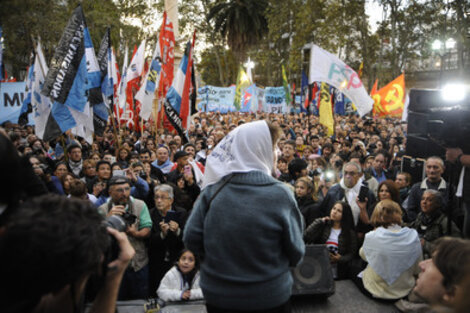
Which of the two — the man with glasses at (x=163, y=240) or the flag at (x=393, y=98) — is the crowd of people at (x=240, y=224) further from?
the flag at (x=393, y=98)

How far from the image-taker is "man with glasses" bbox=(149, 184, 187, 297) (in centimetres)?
407

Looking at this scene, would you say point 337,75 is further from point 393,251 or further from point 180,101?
point 393,251

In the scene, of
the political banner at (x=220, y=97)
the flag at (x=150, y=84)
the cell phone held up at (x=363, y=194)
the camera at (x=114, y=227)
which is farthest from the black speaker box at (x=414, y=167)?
the political banner at (x=220, y=97)

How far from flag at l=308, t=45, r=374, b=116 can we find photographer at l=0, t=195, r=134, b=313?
771 centimetres

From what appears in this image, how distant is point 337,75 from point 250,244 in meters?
7.29

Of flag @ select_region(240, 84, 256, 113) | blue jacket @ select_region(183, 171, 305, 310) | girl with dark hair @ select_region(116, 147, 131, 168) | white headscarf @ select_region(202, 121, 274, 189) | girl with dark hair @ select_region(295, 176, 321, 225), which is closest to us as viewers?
blue jacket @ select_region(183, 171, 305, 310)

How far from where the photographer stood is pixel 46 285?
1.03 m

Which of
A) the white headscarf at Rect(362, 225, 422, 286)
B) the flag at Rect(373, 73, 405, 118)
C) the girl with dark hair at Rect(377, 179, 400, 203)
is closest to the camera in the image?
the white headscarf at Rect(362, 225, 422, 286)

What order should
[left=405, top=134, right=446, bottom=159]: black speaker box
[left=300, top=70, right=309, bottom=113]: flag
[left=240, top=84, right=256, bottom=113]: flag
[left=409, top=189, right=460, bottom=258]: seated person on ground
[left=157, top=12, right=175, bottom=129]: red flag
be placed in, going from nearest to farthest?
[left=409, top=189, right=460, bottom=258]: seated person on ground < [left=405, top=134, right=446, bottom=159]: black speaker box < [left=157, top=12, right=175, bottom=129]: red flag < [left=300, top=70, right=309, bottom=113]: flag < [left=240, top=84, right=256, bottom=113]: flag

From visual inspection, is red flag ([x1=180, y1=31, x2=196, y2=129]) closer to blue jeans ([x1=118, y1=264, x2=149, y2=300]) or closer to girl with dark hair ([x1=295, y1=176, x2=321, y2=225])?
girl with dark hair ([x1=295, y1=176, x2=321, y2=225])

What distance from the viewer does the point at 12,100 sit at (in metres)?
10.7

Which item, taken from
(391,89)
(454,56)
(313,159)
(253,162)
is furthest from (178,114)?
(454,56)

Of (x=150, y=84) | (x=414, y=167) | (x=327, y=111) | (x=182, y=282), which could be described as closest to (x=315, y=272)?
(x=182, y=282)

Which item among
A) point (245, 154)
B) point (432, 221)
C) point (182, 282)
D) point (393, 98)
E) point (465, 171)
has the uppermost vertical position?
point (393, 98)
